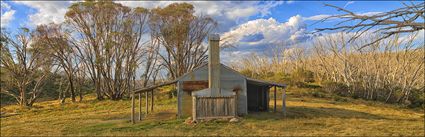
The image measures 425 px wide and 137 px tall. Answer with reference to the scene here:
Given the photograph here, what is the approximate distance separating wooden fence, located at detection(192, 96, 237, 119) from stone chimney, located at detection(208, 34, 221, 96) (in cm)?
58

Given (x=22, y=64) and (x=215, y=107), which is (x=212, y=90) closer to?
(x=215, y=107)

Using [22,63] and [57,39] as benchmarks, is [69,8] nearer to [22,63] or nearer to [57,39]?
[57,39]

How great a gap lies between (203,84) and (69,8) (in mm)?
25372

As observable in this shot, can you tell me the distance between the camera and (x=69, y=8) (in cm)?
3819

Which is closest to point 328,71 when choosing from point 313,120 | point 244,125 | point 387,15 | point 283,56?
point 283,56

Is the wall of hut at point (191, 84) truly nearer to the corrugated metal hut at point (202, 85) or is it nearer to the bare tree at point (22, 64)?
the corrugated metal hut at point (202, 85)

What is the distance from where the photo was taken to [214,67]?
1995 cm

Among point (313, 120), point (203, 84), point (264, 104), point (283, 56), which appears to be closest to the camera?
point (313, 120)

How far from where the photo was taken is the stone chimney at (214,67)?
1954 cm

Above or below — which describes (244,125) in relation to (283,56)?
below

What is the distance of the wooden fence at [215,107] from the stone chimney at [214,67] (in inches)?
22.9

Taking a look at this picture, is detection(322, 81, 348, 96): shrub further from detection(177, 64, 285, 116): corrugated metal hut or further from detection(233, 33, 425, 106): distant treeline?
detection(177, 64, 285, 116): corrugated metal hut

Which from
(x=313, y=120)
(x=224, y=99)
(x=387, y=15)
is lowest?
(x=313, y=120)

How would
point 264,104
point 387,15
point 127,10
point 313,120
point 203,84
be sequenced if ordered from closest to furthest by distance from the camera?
point 387,15 → point 313,120 → point 203,84 → point 264,104 → point 127,10
